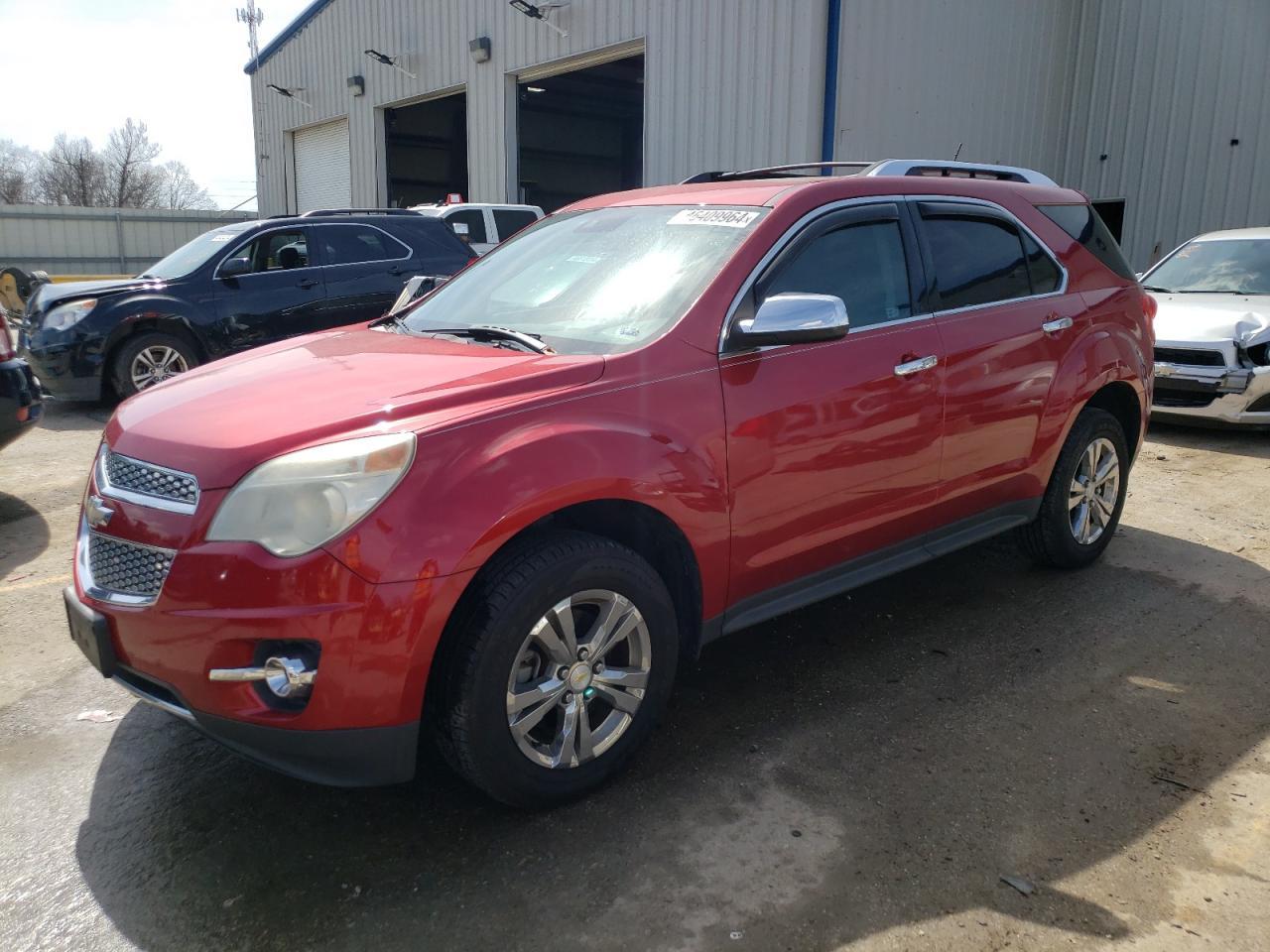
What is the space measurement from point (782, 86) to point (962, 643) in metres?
9.10

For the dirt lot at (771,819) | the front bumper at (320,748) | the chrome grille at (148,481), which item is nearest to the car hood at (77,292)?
the dirt lot at (771,819)

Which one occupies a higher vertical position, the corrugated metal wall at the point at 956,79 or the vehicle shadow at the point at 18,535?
the corrugated metal wall at the point at 956,79

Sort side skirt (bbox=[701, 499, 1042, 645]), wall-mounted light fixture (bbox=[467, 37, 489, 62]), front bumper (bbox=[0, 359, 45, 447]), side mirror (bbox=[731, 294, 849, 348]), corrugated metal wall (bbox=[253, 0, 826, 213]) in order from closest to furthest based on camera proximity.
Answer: side mirror (bbox=[731, 294, 849, 348]) < side skirt (bbox=[701, 499, 1042, 645]) < front bumper (bbox=[0, 359, 45, 447]) < corrugated metal wall (bbox=[253, 0, 826, 213]) < wall-mounted light fixture (bbox=[467, 37, 489, 62])

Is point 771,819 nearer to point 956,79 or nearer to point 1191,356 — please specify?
point 1191,356

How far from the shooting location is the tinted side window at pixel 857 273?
347 cm

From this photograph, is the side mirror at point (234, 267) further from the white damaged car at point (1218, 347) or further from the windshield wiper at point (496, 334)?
the white damaged car at point (1218, 347)

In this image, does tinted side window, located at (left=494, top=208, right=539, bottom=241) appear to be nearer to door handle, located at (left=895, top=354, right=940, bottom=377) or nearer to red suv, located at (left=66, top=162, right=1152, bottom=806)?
red suv, located at (left=66, top=162, right=1152, bottom=806)

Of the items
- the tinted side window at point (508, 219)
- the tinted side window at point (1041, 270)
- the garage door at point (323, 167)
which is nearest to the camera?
the tinted side window at point (1041, 270)

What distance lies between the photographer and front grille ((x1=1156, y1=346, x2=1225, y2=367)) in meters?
7.73

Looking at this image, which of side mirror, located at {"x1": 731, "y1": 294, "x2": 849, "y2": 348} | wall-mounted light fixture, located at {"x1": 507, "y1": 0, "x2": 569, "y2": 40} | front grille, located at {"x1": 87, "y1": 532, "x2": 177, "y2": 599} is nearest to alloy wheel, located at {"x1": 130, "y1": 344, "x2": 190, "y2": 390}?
front grille, located at {"x1": 87, "y1": 532, "x2": 177, "y2": 599}

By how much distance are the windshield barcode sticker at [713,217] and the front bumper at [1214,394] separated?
17.6 feet

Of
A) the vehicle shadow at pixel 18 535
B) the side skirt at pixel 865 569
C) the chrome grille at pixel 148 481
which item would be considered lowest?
the vehicle shadow at pixel 18 535

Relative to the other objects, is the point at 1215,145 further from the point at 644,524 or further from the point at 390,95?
the point at 644,524

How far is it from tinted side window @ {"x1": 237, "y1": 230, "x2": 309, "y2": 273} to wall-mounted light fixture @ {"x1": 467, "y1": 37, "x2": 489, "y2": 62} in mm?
8083
